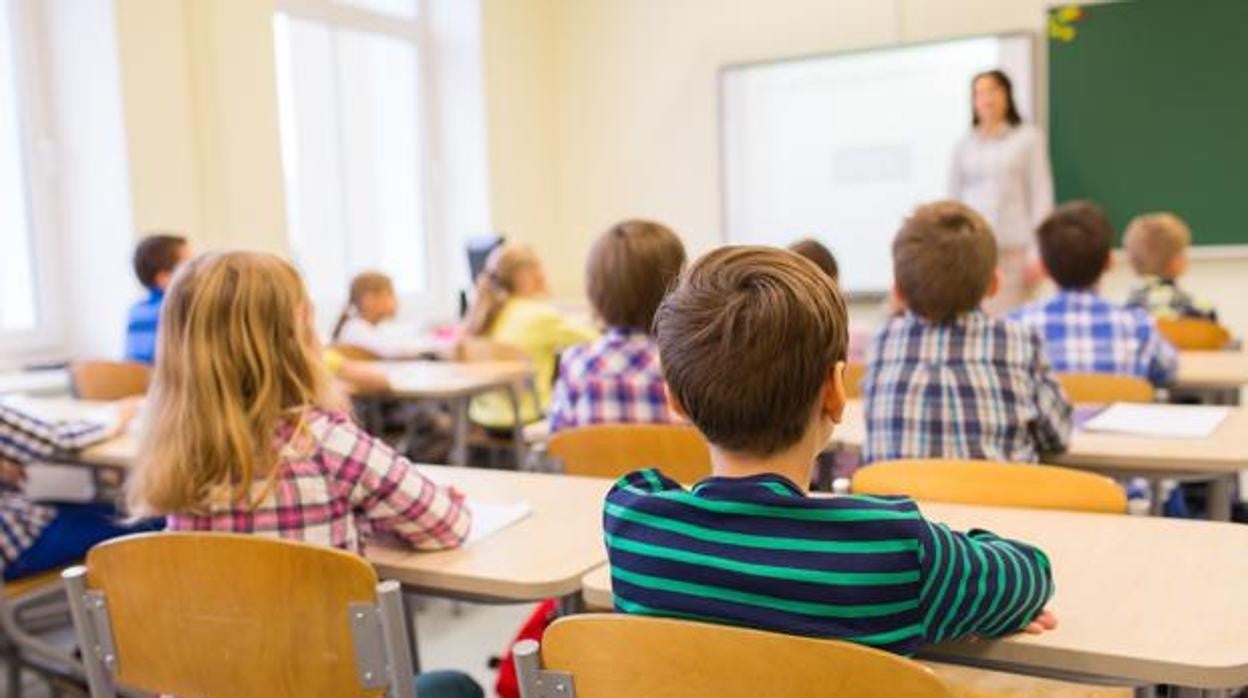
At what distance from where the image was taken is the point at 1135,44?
17.1 feet

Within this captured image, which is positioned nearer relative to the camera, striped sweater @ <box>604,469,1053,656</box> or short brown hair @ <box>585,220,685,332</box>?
striped sweater @ <box>604,469,1053,656</box>

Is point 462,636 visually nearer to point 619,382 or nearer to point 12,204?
point 619,382

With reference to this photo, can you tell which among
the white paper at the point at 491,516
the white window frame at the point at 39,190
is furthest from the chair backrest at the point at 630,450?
the white window frame at the point at 39,190

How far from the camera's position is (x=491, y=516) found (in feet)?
6.28

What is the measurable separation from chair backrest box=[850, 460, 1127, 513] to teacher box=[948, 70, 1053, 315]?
11.2ft

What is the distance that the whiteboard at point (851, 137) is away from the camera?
5.61m

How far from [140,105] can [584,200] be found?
291 centimetres

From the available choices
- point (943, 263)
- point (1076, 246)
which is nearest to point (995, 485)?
point (943, 263)

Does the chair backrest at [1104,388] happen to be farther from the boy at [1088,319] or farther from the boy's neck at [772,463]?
the boy's neck at [772,463]

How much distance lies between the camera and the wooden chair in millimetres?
1399

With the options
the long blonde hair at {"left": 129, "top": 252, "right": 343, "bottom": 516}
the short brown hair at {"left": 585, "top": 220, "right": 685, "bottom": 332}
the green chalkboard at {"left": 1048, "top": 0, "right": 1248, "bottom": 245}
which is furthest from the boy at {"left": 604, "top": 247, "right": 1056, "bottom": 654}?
the green chalkboard at {"left": 1048, "top": 0, "right": 1248, "bottom": 245}

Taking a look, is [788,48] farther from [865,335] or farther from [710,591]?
[710,591]

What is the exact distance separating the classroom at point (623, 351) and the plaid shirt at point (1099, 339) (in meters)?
0.01

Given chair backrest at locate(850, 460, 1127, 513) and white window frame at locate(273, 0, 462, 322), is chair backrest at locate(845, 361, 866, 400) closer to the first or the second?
chair backrest at locate(850, 460, 1127, 513)
